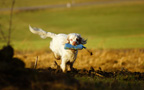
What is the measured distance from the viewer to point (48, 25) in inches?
1415

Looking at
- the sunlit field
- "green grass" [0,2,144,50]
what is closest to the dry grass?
the sunlit field

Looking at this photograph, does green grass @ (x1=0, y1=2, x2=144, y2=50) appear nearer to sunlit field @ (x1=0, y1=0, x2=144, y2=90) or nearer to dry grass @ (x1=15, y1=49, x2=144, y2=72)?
sunlit field @ (x1=0, y1=0, x2=144, y2=90)

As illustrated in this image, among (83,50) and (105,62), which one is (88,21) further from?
(105,62)

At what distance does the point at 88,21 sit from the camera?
1503 inches

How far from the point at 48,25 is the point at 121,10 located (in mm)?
12992

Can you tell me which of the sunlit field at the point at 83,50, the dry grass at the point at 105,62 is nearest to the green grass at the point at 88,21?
the sunlit field at the point at 83,50

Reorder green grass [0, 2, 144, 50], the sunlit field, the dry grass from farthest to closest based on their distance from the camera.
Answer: green grass [0, 2, 144, 50] < the dry grass < the sunlit field

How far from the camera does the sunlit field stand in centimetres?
475

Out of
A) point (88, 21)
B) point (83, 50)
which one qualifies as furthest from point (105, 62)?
→ point (88, 21)

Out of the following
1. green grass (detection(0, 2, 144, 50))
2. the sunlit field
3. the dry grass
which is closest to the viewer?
the sunlit field

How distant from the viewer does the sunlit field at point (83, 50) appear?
4.75m

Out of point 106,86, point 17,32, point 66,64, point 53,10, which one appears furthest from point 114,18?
point 106,86

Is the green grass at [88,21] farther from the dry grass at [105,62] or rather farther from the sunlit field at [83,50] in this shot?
the dry grass at [105,62]

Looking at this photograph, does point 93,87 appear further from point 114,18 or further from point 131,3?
point 131,3
